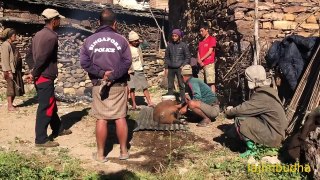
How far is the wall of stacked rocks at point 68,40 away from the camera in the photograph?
35.7 ft

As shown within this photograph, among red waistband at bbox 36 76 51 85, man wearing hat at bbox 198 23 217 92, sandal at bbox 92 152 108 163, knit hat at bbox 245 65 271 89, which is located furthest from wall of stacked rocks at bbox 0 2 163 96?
knit hat at bbox 245 65 271 89

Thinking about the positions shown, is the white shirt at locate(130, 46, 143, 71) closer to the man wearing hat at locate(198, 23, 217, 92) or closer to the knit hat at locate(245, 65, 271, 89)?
the man wearing hat at locate(198, 23, 217, 92)

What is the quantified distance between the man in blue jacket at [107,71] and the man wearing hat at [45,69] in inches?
34.6

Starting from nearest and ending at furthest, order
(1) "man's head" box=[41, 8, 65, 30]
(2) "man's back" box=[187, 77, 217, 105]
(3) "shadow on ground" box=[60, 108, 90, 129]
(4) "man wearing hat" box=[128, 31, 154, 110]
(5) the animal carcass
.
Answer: (1) "man's head" box=[41, 8, 65, 30]
(5) the animal carcass
(2) "man's back" box=[187, 77, 217, 105]
(3) "shadow on ground" box=[60, 108, 90, 129]
(4) "man wearing hat" box=[128, 31, 154, 110]

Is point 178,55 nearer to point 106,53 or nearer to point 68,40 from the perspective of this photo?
point 106,53

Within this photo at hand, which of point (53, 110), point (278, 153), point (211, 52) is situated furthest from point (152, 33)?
point (278, 153)

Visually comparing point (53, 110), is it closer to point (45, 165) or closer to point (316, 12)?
point (45, 165)

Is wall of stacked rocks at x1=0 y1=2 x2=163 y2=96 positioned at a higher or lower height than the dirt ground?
higher

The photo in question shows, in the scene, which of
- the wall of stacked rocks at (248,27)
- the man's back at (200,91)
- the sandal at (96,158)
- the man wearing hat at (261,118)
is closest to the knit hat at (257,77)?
the man wearing hat at (261,118)

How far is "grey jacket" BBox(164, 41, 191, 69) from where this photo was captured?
7539 mm

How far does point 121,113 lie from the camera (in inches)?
169

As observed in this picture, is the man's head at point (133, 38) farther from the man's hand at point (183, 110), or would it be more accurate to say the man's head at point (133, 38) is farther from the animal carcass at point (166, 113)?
the man's hand at point (183, 110)

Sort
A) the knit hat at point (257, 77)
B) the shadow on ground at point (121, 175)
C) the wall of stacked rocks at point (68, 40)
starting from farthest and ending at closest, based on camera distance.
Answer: the wall of stacked rocks at point (68, 40) → the knit hat at point (257, 77) → the shadow on ground at point (121, 175)

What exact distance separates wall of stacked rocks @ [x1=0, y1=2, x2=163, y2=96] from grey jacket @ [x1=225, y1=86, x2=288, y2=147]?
6522 millimetres
